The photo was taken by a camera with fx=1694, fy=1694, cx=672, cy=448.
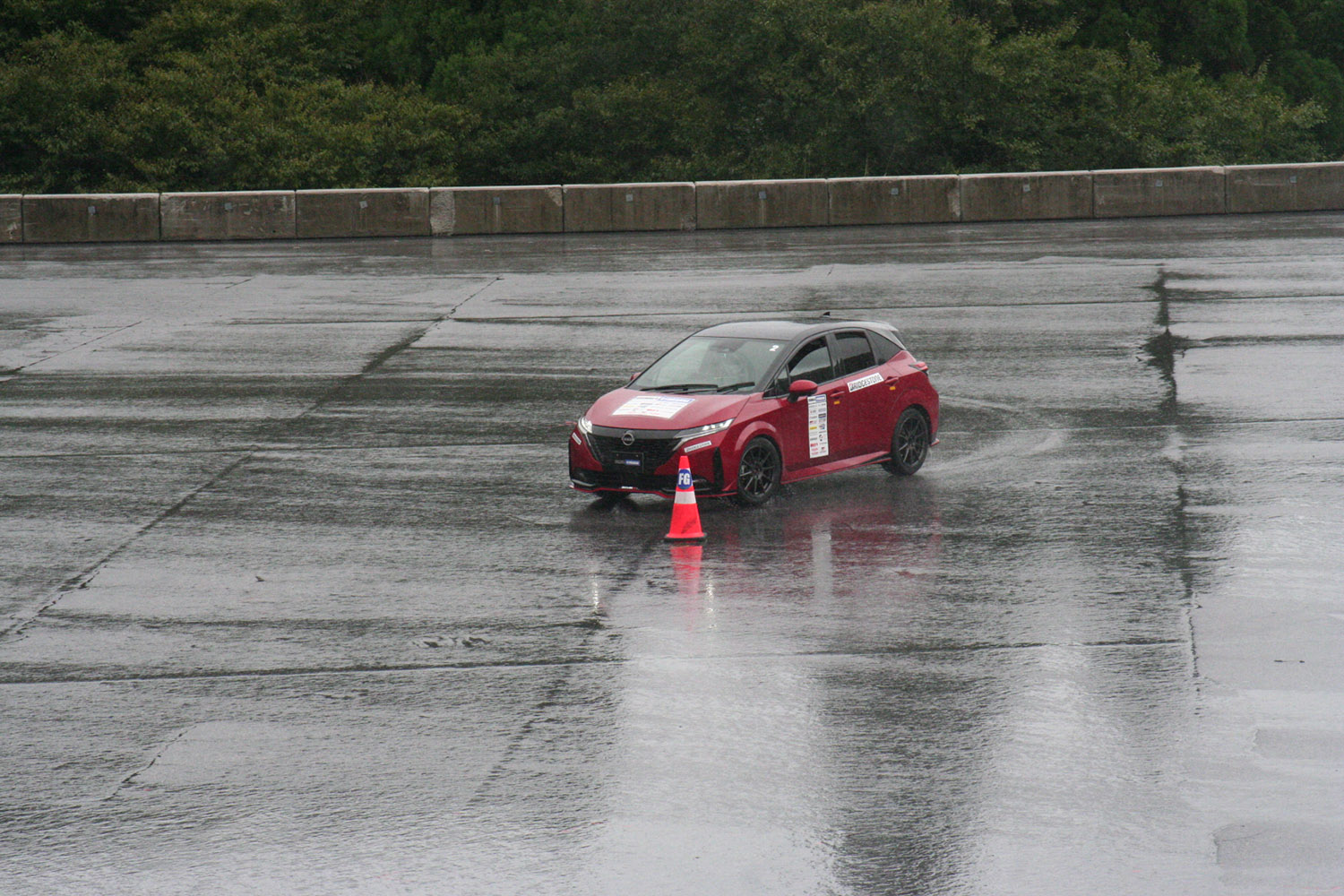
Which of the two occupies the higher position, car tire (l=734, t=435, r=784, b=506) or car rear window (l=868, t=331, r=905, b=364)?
car rear window (l=868, t=331, r=905, b=364)

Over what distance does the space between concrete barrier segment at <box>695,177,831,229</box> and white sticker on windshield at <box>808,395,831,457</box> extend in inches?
824

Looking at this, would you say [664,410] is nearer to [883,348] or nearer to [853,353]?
[853,353]

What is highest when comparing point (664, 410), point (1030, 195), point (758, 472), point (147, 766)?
point (1030, 195)

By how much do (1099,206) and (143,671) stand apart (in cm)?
2867

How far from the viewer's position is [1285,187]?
114ft

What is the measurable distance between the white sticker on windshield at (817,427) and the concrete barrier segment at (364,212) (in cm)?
2203

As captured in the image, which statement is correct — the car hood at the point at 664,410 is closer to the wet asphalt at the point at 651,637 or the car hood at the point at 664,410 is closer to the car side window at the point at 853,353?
the wet asphalt at the point at 651,637

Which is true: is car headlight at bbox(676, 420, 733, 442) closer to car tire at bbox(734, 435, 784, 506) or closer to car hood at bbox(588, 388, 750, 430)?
car hood at bbox(588, 388, 750, 430)

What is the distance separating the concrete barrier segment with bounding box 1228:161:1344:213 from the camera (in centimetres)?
3456

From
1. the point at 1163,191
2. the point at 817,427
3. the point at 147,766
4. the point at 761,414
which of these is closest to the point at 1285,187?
the point at 1163,191

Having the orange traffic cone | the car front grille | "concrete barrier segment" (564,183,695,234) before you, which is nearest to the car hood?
the car front grille

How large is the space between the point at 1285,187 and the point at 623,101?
19.4 metres

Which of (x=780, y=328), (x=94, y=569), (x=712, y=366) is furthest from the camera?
(x=780, y=328)

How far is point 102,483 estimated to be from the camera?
48.8 feet
